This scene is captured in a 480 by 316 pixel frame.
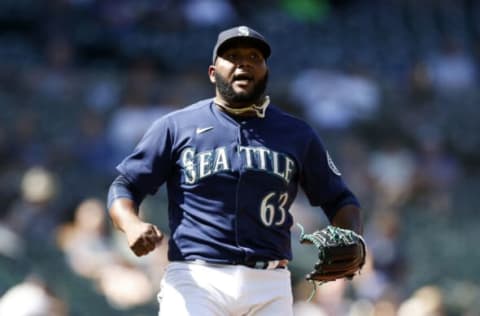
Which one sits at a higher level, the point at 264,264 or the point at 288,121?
the point at 288,121

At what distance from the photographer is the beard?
5.58m

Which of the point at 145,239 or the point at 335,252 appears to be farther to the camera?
the point at 335,252

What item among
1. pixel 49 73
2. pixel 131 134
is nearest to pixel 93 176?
pixel 131 134

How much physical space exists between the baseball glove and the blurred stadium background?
3504mm

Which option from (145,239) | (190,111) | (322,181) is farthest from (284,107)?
(145,239)

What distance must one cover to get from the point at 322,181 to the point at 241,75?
615 millimetres

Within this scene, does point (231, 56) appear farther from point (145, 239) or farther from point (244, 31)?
point (145, 239)

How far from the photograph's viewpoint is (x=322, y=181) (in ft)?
18.9

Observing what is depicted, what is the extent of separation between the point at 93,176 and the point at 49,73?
1.70 m

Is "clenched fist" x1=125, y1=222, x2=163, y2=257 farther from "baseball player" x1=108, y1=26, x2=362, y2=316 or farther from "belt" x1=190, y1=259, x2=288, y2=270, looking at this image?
"belt" x1=190, y1=259, x2=288, y2=270

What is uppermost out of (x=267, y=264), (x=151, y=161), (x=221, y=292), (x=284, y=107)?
(x=284, y=107)

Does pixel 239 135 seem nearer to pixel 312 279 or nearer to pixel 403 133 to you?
pixel 312 279

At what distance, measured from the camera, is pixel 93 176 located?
1228 cm

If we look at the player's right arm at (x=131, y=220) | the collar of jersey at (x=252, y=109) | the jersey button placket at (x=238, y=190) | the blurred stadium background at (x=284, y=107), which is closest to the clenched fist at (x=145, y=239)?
the player's right arm at (x=131, y=220)
